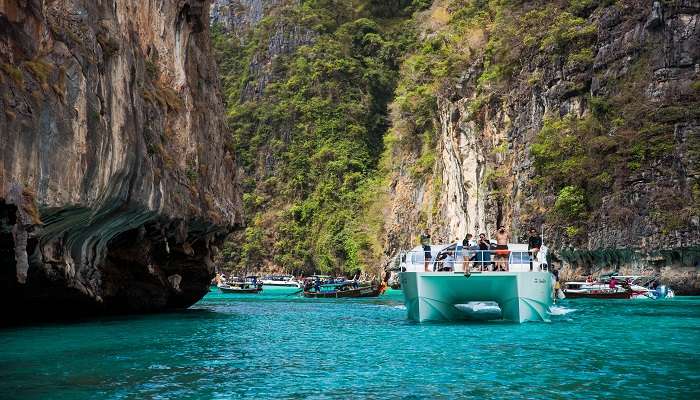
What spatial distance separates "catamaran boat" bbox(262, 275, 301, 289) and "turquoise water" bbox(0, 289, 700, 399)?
196 feet

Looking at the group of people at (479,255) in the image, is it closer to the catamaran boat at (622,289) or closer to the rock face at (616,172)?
the catamaran boat at (622,289)

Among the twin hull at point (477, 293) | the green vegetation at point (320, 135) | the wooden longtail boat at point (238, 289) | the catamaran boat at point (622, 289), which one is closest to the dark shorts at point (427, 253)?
the twin hull at point (477, 293)

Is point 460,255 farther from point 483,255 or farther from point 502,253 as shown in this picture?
point 502,253

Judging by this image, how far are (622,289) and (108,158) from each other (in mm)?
37432

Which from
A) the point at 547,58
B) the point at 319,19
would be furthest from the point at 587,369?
the point at 319,19

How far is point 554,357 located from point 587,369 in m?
1.97

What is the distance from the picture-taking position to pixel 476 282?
25562mm

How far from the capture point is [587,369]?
53.9ft

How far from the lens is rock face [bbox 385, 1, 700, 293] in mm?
52125

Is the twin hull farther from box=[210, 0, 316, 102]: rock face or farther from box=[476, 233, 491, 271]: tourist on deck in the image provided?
box=[210, 0, 316, 102]: rock face

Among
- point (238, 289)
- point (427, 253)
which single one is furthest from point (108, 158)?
point (238, 289)

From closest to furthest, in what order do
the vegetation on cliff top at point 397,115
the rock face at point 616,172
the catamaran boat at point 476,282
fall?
the catamaran boat at point 476,282, the rock face at point 616,172, the vegetation on cliff top at point 397,115

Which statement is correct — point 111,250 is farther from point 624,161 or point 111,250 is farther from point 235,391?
point 624,161

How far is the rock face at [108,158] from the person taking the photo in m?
18.0
